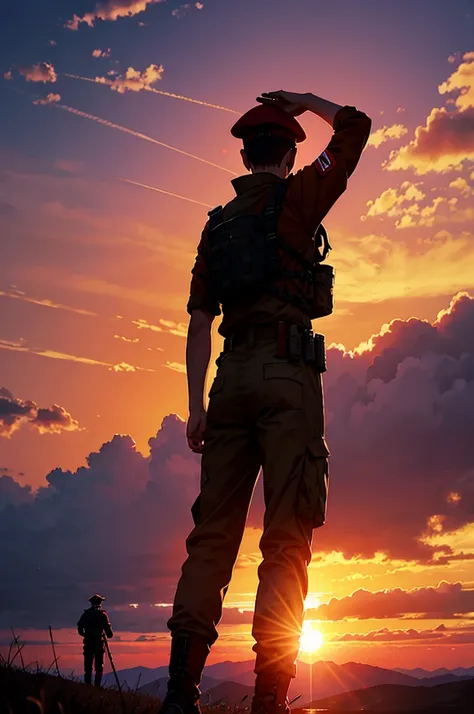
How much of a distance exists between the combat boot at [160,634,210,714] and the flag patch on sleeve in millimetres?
2901

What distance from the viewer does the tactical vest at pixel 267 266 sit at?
5457mm

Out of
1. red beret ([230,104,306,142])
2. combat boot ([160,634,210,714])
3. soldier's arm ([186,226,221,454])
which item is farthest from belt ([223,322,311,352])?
combat boot ([160,634,210,714])

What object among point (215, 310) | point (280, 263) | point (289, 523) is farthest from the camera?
point (215, 310)

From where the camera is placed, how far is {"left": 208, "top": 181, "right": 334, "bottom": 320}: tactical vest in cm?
546

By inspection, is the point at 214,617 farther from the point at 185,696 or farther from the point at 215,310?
the point at 215,310

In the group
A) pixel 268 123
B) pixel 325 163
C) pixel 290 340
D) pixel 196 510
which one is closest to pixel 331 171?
pixel 325 163

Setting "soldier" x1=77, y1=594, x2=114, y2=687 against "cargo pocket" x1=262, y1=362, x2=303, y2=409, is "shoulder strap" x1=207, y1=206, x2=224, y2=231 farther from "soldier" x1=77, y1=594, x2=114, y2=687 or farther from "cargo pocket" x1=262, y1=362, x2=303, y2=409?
"soldier" x1=77, y1=594, x2=114, y2=687

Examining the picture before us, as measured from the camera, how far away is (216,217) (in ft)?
19.4

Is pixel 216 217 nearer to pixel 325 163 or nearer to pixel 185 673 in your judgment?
pixel 325 163

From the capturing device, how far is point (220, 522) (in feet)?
17.6

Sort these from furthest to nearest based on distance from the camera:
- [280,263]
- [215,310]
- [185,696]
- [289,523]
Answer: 1. [215,310]
2. [280,263]
3. [289,523]
4. [185,696]

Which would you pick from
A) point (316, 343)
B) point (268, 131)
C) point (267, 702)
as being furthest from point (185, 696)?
point (268, 131)

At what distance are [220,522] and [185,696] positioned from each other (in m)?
1.04

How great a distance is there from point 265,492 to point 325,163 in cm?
206
